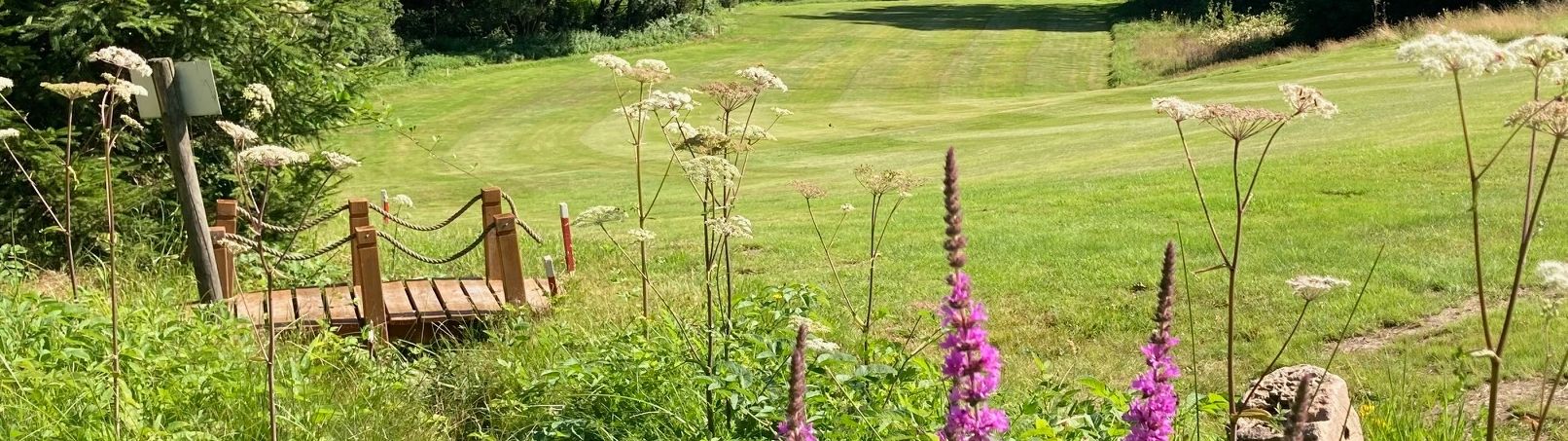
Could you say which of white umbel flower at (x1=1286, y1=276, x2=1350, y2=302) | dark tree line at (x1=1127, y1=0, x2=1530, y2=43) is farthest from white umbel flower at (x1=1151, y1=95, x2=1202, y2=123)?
dark tree line at (x1=1127, y1=0, x2=1530, y2=43)

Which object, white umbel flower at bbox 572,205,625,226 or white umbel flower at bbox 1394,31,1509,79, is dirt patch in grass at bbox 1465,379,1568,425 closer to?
white umbel flower at bbox 1394,31,1509,79

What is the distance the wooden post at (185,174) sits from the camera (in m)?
6.49

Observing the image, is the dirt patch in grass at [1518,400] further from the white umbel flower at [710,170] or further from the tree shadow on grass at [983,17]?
the tree shadow on grass at [983,17]

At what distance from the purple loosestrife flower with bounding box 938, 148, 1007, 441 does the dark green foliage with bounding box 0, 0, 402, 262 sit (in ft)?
23.5

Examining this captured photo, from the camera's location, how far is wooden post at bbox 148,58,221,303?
6.49m

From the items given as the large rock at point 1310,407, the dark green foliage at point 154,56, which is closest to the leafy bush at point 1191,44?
the dark green foliage at point 154,56

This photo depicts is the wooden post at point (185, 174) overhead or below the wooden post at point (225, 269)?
overhead

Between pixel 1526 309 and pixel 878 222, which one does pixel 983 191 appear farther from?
pixel 1526 309

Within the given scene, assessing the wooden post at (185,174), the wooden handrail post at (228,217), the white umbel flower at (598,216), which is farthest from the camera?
the wooden handrail post at (228,217)

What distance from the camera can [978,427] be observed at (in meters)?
1.84

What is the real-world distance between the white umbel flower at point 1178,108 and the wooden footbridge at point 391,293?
4.44 m

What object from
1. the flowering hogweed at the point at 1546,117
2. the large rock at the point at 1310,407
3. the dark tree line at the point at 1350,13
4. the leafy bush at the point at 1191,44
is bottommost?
the leafy bush at the point at 1191,44

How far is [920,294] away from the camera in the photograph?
790 cm

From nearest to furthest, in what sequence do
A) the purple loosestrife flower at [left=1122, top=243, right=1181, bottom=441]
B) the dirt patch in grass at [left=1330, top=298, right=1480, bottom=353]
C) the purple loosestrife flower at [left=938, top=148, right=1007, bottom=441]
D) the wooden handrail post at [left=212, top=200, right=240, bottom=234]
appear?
the purple loosestrife flower at [left=938, top=148, right=1007, bottom=441]
the purple loosestrife flower at [left=1122, top=243, right=1181, bottom=441]
the dirt patch in grass at [left=1330, top=298, right=1480, bottom=353]
the wooden handrail post at [left=212, top=200, right=240, bottom=234]
